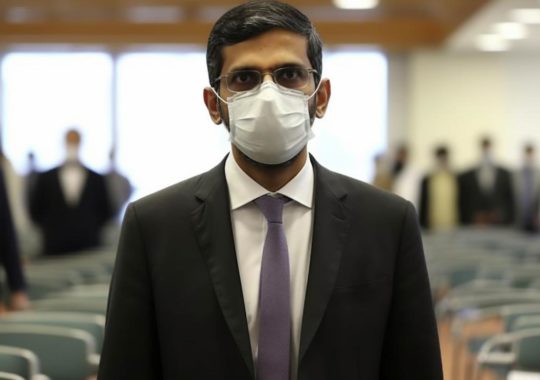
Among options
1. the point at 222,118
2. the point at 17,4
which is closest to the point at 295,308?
the point at 222,118

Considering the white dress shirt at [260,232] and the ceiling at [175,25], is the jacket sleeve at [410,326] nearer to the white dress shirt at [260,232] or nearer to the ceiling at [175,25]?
the white dress shirt at [260,232]

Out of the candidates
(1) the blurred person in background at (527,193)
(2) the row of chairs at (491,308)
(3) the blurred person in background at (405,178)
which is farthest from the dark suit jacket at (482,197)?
(2) the row of chairs at (491,308)

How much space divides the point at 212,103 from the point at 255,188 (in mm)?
228

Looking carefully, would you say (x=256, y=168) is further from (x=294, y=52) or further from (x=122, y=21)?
(x=122, y=21)

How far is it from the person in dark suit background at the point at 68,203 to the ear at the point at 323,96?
25.2ft

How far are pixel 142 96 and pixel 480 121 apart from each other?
604cm

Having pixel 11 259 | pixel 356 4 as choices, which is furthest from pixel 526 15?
pixel 11 259

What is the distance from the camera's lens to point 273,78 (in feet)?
7.61

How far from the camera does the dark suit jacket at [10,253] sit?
632 centimetres

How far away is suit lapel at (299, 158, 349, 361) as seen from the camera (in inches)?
88.9

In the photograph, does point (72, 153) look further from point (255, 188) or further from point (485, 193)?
point (255, 188)

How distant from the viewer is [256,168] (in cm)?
239

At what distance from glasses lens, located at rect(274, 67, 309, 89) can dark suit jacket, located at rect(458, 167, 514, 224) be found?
43.5ft

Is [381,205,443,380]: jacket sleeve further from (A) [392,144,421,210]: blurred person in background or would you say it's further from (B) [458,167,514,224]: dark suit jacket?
(B) [458,167,514,224]: dark suit jacket
